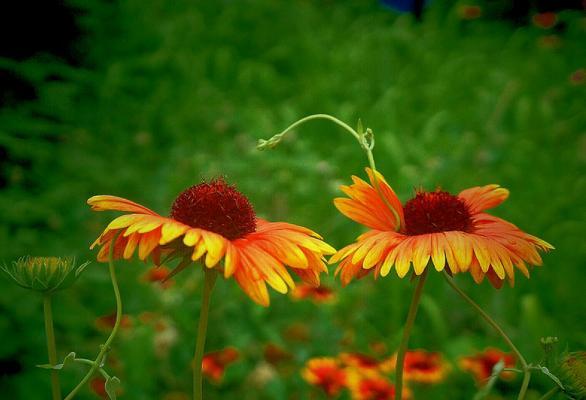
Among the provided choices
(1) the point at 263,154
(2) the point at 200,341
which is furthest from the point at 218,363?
(1) the point at 263,154

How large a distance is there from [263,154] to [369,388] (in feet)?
4.77

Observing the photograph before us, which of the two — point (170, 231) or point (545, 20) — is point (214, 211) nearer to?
point (170, 231)

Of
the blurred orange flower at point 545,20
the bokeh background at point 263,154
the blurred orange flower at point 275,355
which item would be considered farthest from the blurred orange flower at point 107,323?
the blurred orange flower at point 545,20

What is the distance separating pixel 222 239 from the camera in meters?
0.43

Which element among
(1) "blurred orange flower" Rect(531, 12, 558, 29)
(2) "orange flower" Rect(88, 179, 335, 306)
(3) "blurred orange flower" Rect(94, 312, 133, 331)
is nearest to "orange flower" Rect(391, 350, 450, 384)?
(3) "blurred orange flower" Rect(94, 312, 133, 331)

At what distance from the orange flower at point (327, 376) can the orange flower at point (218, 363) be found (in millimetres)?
232

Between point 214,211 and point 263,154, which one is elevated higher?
point 214,211

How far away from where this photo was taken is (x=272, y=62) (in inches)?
133

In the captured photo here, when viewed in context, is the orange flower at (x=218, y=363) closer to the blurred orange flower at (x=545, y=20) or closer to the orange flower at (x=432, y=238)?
the orange flower at (x=432, y=238)

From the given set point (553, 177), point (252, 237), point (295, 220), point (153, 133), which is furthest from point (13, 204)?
point (553, 177)

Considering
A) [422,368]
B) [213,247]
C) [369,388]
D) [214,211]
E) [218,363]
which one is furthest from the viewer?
[218,363]

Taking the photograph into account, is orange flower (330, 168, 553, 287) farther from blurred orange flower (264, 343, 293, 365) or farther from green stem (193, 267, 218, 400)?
blurred orange flower (264, 343, 293, 365)

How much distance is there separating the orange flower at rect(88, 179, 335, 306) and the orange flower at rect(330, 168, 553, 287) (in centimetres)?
4

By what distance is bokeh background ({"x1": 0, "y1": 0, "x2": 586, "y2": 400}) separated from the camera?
1517mm
